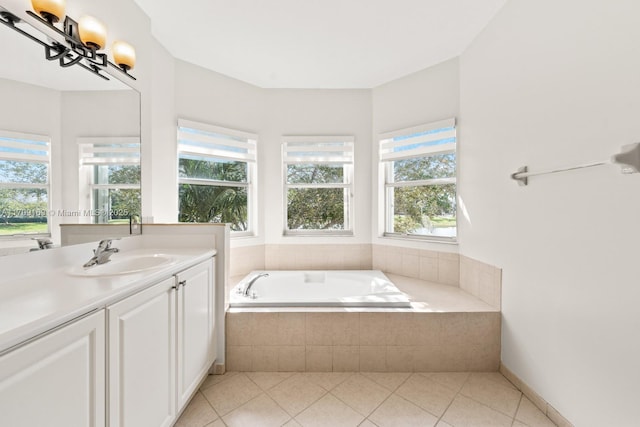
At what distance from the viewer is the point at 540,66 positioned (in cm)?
148

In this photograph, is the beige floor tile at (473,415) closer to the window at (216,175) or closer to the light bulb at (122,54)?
the window at (216,175)

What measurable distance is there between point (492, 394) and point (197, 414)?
1.72 m

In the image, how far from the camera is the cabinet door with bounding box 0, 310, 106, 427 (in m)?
0.61

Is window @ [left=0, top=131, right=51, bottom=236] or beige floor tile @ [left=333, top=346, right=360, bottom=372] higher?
window @ [left=0, top=131, right=51, bottom=236]

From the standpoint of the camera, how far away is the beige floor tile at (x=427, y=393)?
4.91 ft

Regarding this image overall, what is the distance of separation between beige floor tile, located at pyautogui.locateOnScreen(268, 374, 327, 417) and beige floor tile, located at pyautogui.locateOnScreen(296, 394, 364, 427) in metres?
0.04

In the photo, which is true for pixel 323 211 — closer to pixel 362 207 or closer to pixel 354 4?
pixel 362 207

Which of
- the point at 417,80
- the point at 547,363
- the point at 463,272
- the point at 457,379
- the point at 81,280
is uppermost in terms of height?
the point at 417,80

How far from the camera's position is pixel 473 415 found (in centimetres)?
144

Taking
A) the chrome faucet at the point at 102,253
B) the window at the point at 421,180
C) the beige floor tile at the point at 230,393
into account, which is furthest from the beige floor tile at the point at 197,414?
the window at the point at 421,180

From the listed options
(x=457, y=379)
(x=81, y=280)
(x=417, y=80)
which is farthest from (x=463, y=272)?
(x=81, y=280)

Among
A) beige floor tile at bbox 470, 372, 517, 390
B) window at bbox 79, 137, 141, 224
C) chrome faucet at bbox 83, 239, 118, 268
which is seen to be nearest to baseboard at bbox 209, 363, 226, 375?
chrome faucet at bbox 83, 239, 118, 268

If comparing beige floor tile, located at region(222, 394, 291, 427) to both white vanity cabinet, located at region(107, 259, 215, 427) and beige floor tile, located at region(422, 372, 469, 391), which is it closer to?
white vanity cabinet, located at region(107, 259, 215, 427)

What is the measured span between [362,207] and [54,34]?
8.08 feet
